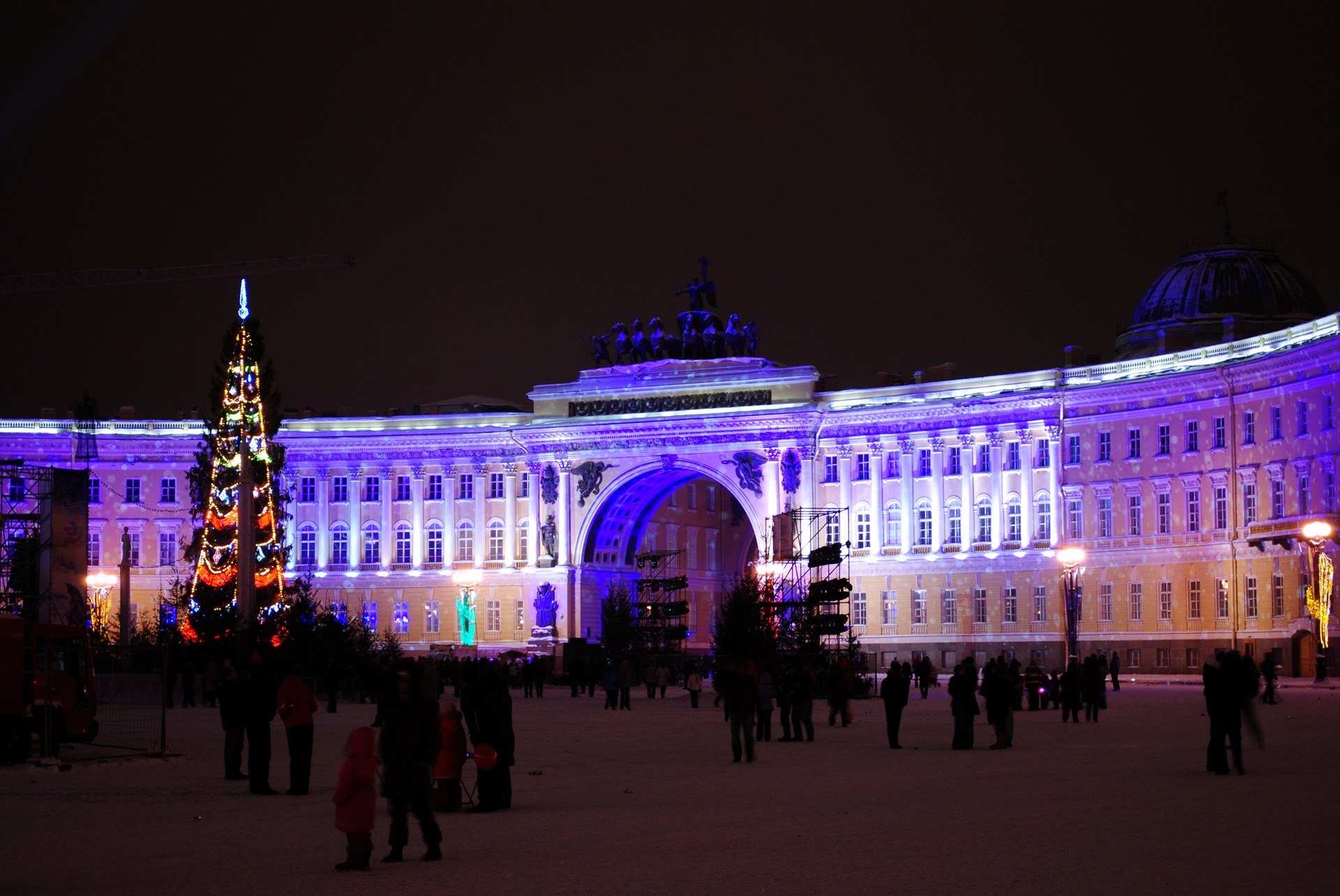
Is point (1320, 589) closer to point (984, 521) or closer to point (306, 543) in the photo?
point (984, 521)

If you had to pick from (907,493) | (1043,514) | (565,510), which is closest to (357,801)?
(1043,514)

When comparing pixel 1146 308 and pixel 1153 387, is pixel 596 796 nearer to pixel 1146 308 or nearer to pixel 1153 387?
pixel 1153 387

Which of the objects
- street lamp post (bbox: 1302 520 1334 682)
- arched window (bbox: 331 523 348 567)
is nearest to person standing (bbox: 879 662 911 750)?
street lamp post (bbox: 1302 520 1334 682)

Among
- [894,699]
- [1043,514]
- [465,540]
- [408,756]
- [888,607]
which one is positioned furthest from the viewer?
[465,540]

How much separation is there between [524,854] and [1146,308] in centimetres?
8653

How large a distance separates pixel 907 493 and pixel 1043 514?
7019 millimetres

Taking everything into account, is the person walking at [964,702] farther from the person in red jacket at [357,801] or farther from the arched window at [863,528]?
the arched window at [863,528]

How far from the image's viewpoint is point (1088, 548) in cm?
8325

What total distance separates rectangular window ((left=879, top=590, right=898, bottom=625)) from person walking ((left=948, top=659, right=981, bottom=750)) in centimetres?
5587

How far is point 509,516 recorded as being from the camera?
3866 inches

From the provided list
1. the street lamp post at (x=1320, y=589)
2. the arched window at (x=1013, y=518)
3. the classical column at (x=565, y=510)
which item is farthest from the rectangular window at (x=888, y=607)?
the street lamp post at (x=1320, y=589)

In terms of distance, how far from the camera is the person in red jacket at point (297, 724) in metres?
23.8

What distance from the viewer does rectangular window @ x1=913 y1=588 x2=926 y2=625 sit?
289ft

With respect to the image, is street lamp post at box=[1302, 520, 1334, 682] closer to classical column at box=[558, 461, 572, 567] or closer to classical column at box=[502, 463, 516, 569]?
classical column at box=[558, 461, 572, 567]
